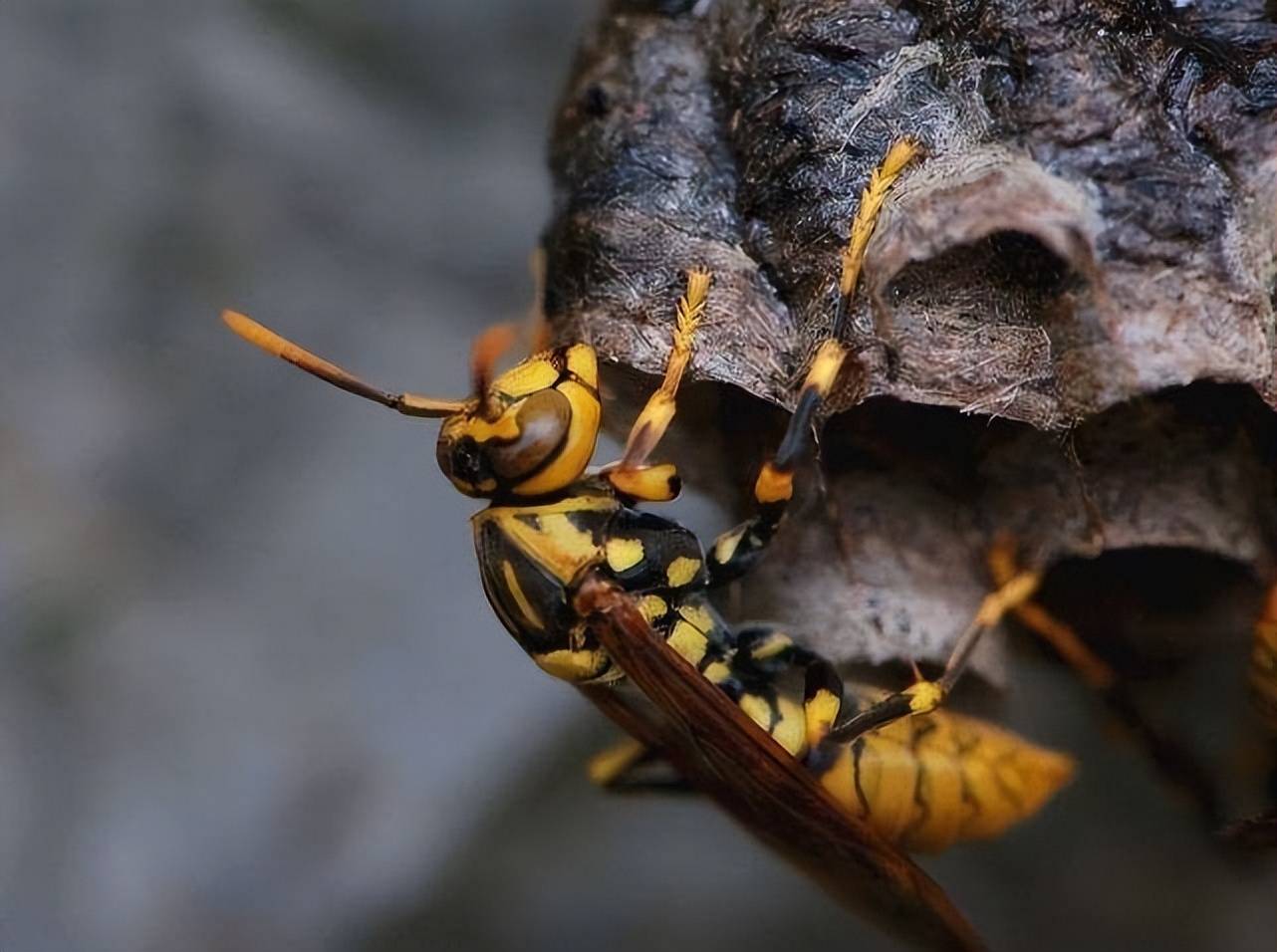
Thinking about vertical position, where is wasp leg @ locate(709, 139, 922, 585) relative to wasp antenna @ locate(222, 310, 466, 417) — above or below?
below

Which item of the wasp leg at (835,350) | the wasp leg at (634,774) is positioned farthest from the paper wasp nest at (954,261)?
the wasp leg at (634,774)

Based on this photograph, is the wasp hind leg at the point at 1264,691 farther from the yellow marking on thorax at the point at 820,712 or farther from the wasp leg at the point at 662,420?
the wasp leg at the point at 662,420

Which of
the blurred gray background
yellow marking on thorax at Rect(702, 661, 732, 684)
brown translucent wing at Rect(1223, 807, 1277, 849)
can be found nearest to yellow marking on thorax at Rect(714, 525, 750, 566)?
yellow marking on thorax at Rect(702, 661, 732, 684)

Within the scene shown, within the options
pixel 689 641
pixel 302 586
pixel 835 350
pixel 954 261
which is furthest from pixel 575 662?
pixel 302 586

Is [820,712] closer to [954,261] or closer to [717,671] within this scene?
[717,671]

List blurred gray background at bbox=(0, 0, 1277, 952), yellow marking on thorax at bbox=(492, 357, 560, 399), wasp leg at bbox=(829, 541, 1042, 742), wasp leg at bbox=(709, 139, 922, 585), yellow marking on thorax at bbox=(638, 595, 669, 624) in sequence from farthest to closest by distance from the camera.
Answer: blurred gray background at bbox=(0, 0, 1277, 952)
yellow marking on thorax at bbox=(638, 595, 669, 624)
wasp leg at bbox=(829, 541, 1042, 742)
yellow marking on thorax at bbox=(492, 357, 560, 399)
wasp leg at bbox=(709, 139, 922, 585)

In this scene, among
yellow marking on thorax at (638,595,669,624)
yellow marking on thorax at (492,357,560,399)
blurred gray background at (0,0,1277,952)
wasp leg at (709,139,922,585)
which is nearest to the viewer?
wasp leg at (709,139,922,585)

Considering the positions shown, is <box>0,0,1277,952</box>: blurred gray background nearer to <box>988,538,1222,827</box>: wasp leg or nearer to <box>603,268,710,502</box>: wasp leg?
<box>988,538,1222,827</box>: wasp leg
